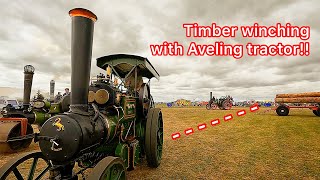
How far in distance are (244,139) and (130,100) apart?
7.24 meters

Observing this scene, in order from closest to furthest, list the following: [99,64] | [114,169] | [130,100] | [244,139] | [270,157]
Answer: [114,169] < [130,100] < [99,64] < [270,157] < [244,139]

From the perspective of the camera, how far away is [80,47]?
2.92 metres

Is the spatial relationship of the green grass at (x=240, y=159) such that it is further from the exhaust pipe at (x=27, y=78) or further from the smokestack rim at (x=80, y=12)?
the exhaust pipe at (x=27, y=78)

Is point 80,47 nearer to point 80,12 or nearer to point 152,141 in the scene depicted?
point 80,12

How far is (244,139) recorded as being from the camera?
10031mm

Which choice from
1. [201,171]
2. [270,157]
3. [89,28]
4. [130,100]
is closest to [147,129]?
[130,100]

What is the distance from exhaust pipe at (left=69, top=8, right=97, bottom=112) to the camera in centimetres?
290

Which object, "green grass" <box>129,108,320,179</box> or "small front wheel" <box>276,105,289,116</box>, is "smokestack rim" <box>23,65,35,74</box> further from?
"small front wheel" <box>276,105,289,116</box>

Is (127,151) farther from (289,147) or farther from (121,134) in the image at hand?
(289,147)

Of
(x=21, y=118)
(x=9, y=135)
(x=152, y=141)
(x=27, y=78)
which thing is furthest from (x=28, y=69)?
(x=152, y=141)

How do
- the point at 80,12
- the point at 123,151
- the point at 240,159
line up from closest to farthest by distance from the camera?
the point at 80,12 < the point at 123,151 < the point at 240,159

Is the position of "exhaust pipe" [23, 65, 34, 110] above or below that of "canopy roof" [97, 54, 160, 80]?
below

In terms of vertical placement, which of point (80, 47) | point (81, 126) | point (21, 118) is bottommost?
point (21, 118)

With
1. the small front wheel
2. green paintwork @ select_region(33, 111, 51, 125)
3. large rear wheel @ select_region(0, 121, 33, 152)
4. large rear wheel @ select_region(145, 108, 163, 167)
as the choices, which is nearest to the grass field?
large rear wheel @ select_region(145, 108, 163, 167)
